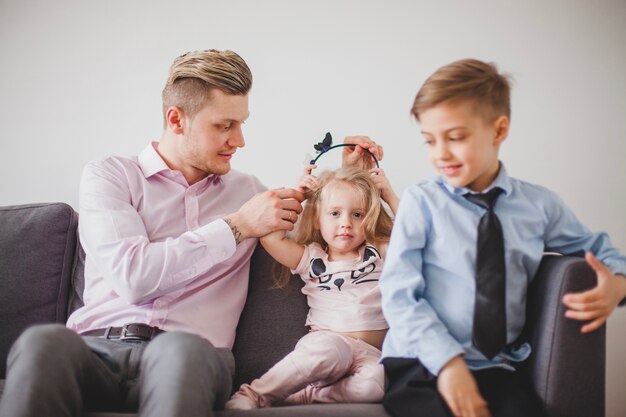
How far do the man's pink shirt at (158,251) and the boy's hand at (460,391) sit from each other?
700 mm

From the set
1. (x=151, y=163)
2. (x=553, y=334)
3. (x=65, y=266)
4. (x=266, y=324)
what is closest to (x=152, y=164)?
(x=151, y=163)

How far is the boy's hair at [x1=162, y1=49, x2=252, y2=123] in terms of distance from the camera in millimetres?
1741

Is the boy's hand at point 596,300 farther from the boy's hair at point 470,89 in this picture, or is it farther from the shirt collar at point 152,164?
the shirt collar at point 152,164

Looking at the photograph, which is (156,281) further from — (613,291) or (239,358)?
(613,291)

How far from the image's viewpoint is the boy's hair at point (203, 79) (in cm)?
174

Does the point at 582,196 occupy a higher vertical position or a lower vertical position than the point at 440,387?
higher

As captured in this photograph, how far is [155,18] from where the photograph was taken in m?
2.27

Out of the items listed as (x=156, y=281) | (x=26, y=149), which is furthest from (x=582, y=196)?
(x=26, y=149)

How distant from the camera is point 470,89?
1.30 m

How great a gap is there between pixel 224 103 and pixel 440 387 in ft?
3.38

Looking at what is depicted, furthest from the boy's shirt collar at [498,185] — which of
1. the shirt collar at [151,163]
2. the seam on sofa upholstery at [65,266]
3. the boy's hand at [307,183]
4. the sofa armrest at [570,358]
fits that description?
the seam on sofa upholstery at [65,266]

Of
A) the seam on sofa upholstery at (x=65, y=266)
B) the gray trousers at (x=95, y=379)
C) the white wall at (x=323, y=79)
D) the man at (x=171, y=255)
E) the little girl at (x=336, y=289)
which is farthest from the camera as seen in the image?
the white wall at (x=323, y=79)

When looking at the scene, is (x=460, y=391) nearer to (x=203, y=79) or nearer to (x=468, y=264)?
(x=468, y=264)

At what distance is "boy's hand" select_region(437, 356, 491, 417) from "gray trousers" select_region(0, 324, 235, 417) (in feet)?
1.66
